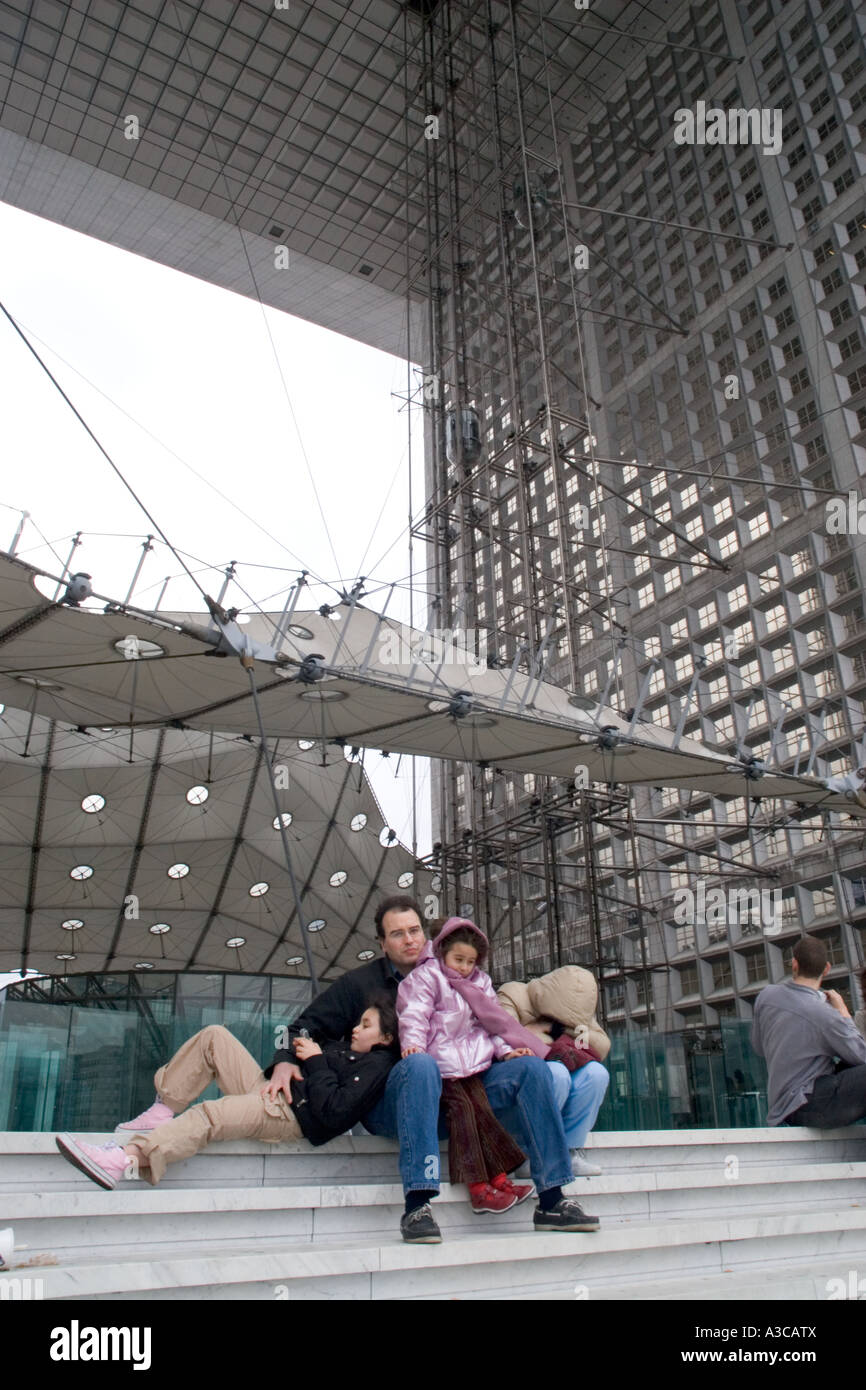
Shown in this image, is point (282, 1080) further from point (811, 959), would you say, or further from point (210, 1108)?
point (811, 959)

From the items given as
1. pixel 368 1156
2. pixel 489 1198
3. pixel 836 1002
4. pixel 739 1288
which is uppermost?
pixel 836 1002

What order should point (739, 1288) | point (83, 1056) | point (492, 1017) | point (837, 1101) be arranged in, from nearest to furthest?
point (739, 1288) < point (492, 1017) < point (837, 1101) < point (83, 1056)

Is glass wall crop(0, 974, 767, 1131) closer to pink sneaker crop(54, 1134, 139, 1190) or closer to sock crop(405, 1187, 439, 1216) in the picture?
pink sneaker crop(54, 1134, 139, 1190)

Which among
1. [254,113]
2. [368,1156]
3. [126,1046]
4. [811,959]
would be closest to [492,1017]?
[368,1156]

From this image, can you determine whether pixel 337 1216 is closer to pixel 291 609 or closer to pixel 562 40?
pixel 291 609

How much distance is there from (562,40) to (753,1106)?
30.4 m

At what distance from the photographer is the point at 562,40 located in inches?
1184

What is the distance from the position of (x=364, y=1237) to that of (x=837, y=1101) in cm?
330

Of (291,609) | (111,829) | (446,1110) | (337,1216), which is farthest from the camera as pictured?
(111,829)

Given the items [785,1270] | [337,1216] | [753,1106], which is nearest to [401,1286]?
[337,1216]

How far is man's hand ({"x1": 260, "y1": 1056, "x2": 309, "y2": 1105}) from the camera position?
13.9 ft

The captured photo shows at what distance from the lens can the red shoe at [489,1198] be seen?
416 centimetres

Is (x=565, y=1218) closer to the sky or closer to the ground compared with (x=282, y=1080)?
closer to the ground

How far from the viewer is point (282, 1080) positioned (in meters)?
4.28
